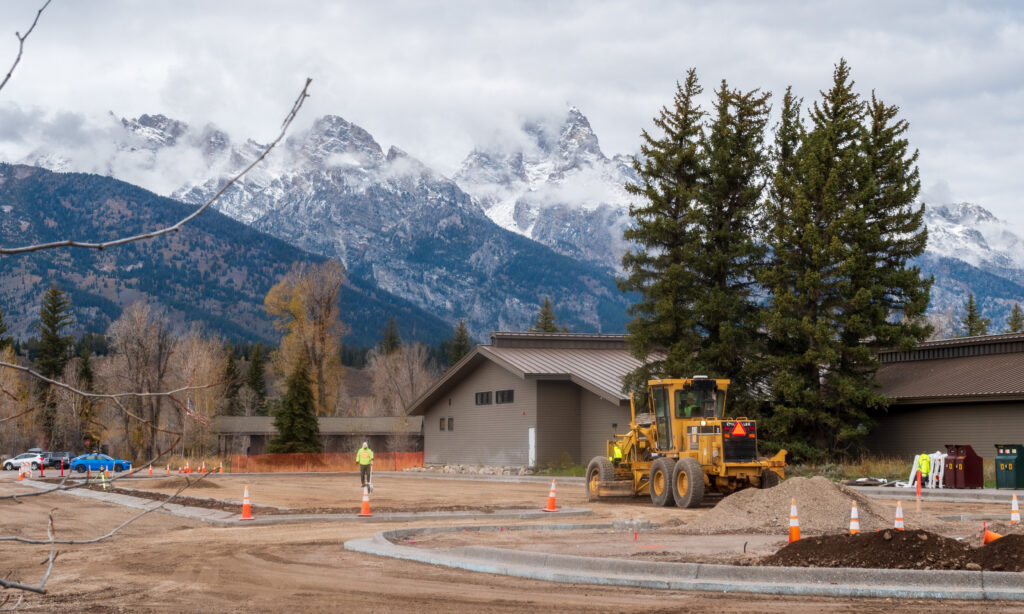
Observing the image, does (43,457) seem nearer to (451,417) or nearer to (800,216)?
(451,417)

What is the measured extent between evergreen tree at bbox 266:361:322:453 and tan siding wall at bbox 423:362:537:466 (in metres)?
7.95

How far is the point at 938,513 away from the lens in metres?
22.4

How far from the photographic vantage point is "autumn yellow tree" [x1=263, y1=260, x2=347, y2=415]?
77.0 metres

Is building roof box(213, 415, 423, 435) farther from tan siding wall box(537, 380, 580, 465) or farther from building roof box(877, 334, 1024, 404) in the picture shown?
building roof box(877, 334, 1024, 404)

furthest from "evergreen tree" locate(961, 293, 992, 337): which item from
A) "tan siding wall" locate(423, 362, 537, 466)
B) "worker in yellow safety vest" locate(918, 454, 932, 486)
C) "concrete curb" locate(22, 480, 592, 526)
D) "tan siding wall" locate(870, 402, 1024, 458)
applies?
"concrete curb" locate(22, 480, 592, 526)

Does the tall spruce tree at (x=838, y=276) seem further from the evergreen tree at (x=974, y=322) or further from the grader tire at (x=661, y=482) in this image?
the evergreen tree at (x=974, y=322)

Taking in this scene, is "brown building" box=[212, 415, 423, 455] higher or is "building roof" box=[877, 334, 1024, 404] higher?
"building roof" box=[877, 334, 1024, 404]

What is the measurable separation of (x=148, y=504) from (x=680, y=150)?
1007 inches

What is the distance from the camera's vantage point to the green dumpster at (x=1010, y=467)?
28.4 m

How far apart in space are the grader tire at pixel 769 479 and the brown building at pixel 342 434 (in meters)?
63.1

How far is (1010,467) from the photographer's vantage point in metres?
28.6

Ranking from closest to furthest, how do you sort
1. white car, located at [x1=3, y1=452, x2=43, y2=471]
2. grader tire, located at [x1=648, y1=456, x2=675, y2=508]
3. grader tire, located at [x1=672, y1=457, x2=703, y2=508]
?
grader tire, located at [x1=672, y1=457, x2=703, y2=508] < grader tire, located at [x1=648, y1=456, x2=675, y2=508] < white car, located at [x1=3, y1=452, x2=43, y2=471]

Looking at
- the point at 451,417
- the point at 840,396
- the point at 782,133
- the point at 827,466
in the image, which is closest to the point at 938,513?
the point at 827,466

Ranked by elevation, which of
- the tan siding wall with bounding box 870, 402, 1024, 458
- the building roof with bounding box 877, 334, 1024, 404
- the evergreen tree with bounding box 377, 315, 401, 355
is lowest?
the tan siding wall with bounding box 870, 402, 1024, 458
